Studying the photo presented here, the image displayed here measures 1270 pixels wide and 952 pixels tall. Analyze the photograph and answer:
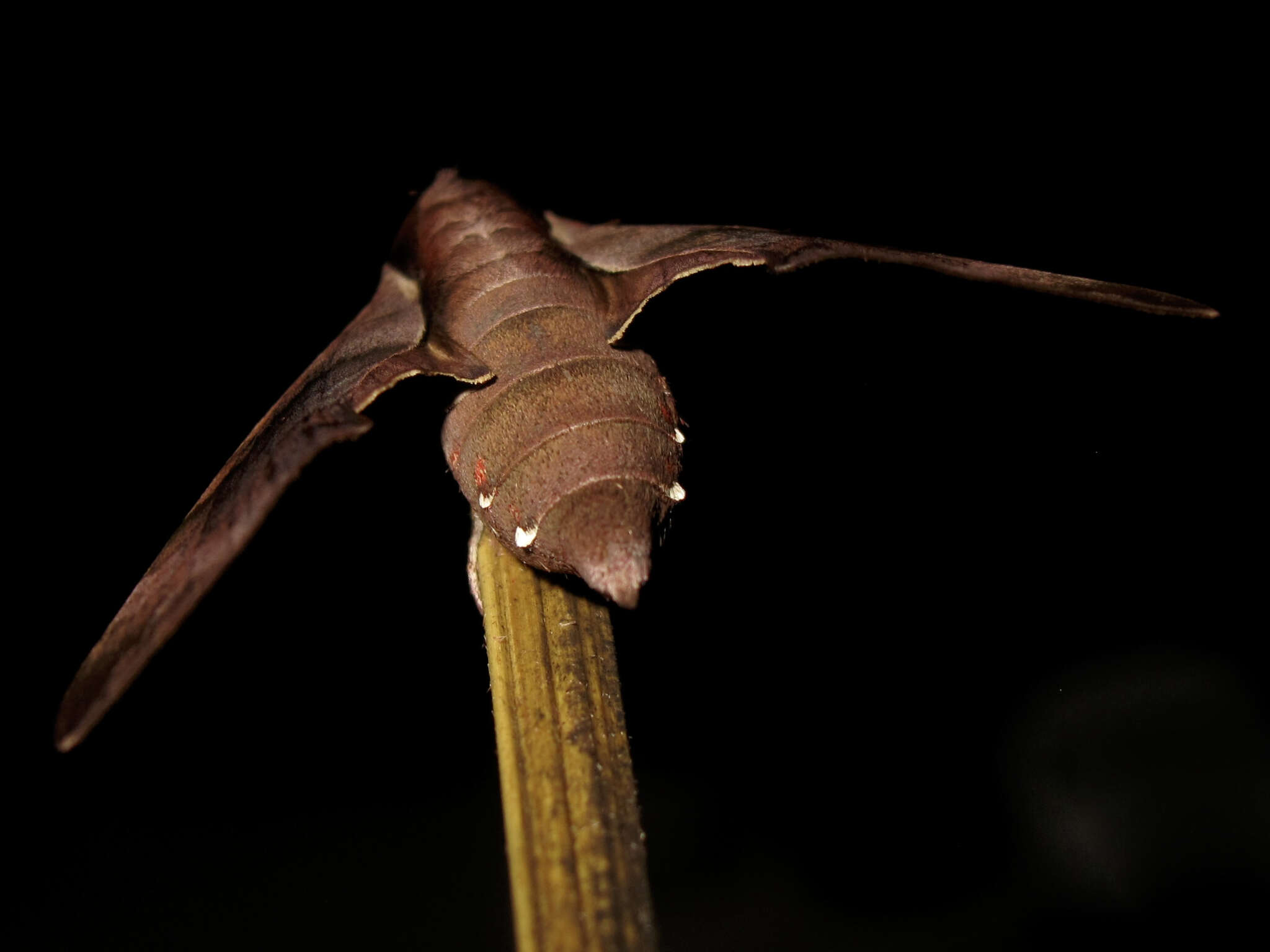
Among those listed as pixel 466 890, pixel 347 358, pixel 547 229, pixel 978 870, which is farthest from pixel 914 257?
pixel 466 890

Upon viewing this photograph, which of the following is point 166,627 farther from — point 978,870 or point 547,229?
point 978,870

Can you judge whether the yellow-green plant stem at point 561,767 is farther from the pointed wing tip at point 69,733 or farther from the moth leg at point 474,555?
the pointed wing tip at point 69,733

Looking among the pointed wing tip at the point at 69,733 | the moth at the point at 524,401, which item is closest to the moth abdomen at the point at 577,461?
the moth at the point at 524,401

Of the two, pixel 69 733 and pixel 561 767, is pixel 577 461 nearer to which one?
pixel 561 767

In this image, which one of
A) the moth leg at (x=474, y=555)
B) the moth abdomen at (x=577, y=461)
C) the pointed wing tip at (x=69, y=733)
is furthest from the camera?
the moth leg at (x=474, y=555)

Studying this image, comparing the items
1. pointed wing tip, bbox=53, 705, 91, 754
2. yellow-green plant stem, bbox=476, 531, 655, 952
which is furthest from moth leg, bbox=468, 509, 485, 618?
pointed wing tip, bbox=53, 705, 91, 754

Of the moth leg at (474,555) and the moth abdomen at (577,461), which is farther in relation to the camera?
the moth leg at (474,555)

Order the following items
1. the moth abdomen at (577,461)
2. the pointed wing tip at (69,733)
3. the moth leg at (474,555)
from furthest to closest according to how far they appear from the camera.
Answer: the moth leg at (474,555), the moth abdomen at (577,461), the pointed wing tip at (69,733)

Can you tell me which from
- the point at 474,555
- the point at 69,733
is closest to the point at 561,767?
the point at 474,555
